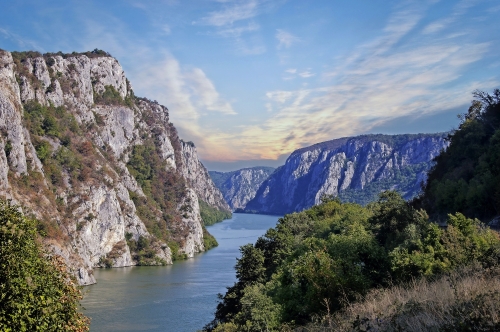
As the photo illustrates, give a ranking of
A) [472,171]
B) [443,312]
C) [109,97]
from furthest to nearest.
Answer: [109,97] < [472,171] < [443,312]

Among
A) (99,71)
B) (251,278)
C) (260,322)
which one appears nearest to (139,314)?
(251,278)

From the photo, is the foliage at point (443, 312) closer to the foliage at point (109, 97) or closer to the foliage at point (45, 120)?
the foliage at point (45, 120)

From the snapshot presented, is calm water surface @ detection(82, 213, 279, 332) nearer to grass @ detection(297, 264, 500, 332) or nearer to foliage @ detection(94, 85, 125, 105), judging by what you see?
grass @ detection(297, 264, 500, 332)

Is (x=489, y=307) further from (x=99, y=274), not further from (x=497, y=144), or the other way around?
(x=99, y=274)

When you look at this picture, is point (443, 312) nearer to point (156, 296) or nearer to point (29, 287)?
point (29, 287)

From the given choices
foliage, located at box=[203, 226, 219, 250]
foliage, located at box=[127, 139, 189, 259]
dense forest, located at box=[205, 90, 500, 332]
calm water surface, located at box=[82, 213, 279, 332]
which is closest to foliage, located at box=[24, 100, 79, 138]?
foliage, located at box=[127, 139, 189, 259]

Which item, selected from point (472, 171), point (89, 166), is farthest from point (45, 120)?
point (472, 171)
